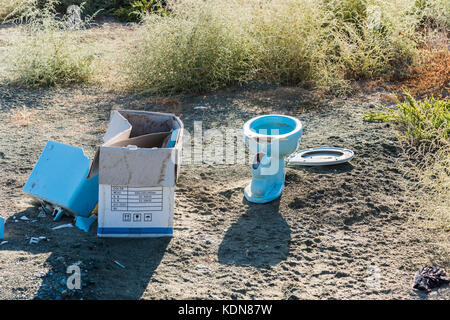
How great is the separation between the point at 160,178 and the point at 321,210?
1191mm

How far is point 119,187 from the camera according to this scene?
10.5 feet

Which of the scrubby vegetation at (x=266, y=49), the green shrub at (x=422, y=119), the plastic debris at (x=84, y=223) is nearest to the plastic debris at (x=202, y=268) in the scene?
the plastic debris at (x=84, y=223)

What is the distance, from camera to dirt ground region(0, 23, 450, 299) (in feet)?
9.48

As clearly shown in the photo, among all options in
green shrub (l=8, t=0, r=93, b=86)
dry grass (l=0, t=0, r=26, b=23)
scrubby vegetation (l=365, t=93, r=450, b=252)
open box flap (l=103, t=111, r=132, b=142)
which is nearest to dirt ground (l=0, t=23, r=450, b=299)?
scrubby vegetation (l=365, t=93, r=450, b=252)

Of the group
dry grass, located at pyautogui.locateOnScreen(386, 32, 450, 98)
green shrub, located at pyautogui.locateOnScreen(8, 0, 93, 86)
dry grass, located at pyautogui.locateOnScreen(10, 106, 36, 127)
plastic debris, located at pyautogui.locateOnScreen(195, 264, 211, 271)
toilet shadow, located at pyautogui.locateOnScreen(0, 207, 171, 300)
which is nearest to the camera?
toilet shadow, located at pyautogui.locateOnScreen(0, 207, 171, 300)

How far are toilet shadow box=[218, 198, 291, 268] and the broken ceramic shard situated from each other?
3.01ft

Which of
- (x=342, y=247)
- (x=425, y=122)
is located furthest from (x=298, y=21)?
(x=342, y=247)

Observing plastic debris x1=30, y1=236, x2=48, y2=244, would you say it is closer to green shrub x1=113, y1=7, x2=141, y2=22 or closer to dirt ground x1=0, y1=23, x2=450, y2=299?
dirt ground x1=0, y1=23, x2=450, y2=299

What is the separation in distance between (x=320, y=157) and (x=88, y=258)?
81.9 inches

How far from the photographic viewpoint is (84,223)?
11.1ft

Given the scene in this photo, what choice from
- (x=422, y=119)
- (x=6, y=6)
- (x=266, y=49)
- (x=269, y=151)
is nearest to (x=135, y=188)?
(x=269, y=151)

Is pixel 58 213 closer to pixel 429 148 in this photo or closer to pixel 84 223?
pixel 84 223

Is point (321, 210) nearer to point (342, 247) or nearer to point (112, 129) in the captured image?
point (342, 247)

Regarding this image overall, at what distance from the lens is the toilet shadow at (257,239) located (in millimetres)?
3213
